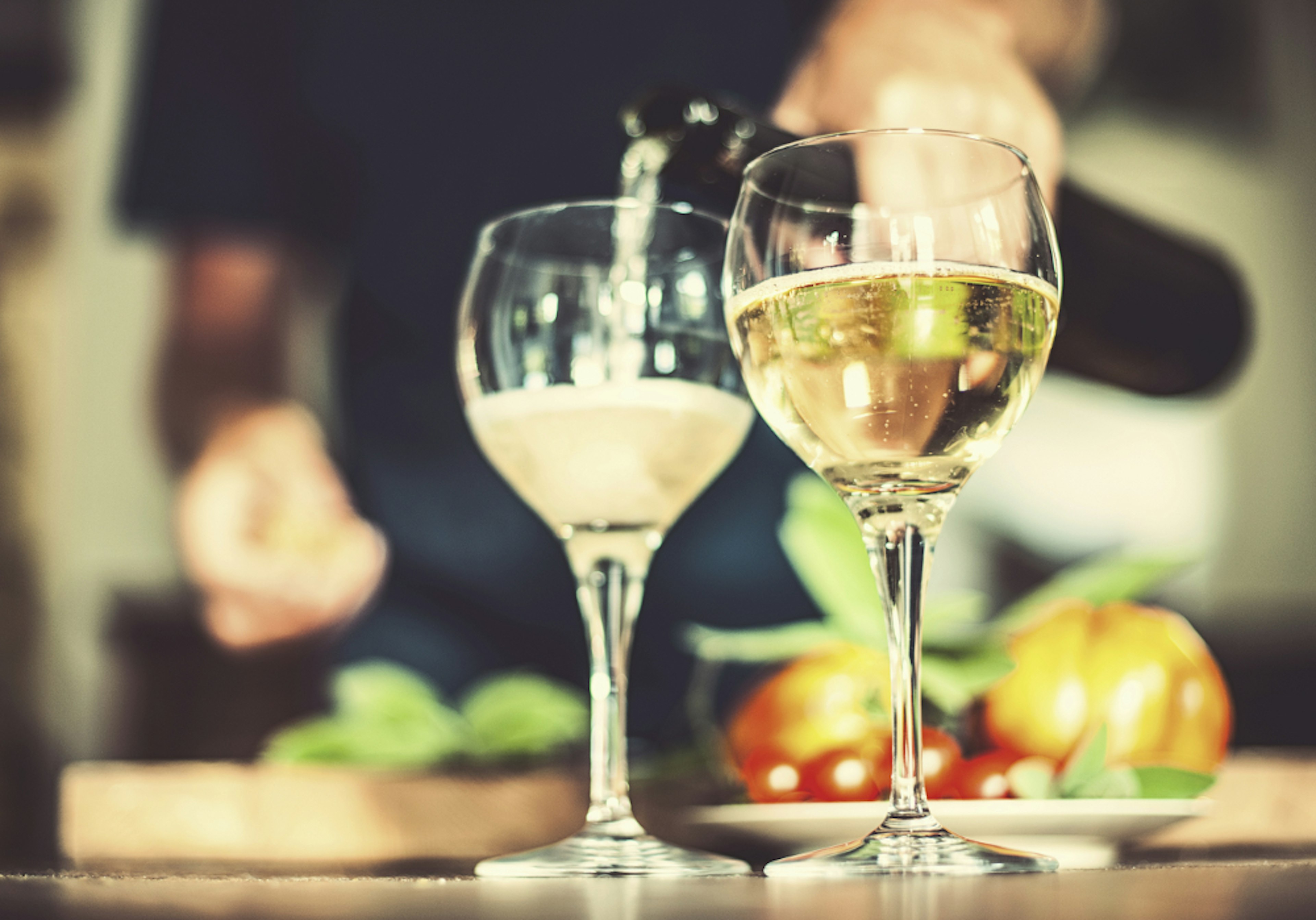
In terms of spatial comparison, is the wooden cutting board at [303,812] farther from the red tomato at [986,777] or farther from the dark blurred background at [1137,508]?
the dark blurred background at [1137,508]

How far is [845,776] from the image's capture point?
19.2 inches

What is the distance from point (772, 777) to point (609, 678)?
0.11 metres

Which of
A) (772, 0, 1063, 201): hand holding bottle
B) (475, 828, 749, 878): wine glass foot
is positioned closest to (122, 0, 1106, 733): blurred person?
(772, 0, 1063, 201): hand holding bottle

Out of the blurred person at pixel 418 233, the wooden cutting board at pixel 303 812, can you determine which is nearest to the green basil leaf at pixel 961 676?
the wooden cutting board at pixel 303 812

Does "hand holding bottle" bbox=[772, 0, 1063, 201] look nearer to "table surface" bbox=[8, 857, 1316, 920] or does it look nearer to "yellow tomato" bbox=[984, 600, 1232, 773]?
"yellow tomato" bbox=[984, 600, 1232, 773]

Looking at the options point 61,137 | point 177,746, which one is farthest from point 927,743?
point 61,137

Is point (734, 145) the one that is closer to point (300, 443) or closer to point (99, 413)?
point (300, 443)

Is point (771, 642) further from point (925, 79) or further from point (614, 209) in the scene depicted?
point (925, 79)

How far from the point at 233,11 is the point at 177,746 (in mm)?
1313

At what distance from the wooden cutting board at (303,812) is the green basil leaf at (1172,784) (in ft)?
1.03

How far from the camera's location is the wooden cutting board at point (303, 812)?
1.99 feet

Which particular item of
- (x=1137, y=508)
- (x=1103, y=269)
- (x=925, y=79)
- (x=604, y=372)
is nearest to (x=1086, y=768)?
(x=604, y=372)

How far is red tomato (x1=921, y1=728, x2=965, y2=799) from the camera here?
18.8 inches

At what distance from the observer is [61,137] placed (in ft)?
7.36
